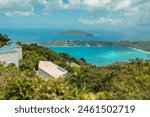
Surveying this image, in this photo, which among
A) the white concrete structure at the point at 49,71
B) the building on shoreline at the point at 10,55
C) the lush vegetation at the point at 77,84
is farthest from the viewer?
the white concrete structure at the point at 49,71

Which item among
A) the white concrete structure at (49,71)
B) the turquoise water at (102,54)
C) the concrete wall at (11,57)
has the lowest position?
the turquoise water at (102,54)

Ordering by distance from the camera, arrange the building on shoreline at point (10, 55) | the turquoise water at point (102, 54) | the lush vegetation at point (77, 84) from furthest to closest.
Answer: the turquoise water at point (102, 54), the building on shoreline at point (10, 55), the lush vegetation at point (77, 84)

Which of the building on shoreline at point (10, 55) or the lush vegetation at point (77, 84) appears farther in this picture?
the building on shoreline at point (10, 55)

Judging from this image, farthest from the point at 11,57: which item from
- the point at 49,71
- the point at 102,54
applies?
the point at 102,54

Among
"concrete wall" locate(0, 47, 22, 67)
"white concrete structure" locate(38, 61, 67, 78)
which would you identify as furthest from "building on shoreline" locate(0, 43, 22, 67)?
"white concrete structure" locate(38, 61, 67, 78)

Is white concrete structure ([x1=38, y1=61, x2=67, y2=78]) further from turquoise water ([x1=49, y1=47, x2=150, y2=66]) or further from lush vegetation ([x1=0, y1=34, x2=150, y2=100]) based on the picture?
turquoise water ([x1=49, y1=47, x2=150, y2=66])

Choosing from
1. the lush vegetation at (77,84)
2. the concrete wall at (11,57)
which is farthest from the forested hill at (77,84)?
the concrete wall at (11,57)

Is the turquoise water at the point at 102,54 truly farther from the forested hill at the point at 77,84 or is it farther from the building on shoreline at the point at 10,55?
the building on shoreline at the point at 10,55

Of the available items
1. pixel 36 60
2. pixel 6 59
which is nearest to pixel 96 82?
pixel 6 59

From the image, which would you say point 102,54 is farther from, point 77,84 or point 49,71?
point 77,84
